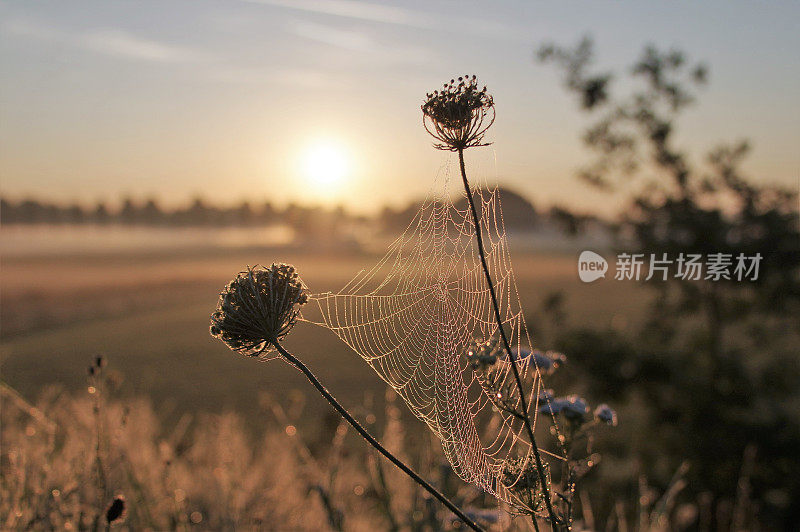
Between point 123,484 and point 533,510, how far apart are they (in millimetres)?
4487

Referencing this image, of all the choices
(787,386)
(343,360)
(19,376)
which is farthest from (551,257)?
(787,386)

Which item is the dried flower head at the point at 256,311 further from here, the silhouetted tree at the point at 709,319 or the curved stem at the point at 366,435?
the silhouetted tree at the point at 709,319

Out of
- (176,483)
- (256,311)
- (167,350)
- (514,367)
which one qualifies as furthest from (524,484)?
(167,350)

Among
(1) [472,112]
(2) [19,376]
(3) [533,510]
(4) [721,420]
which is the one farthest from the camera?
(2) [19,376]

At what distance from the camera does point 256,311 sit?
5.61 feet

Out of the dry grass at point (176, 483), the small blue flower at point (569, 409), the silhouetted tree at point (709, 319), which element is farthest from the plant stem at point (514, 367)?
the silhouetted tree at point (709, 319)

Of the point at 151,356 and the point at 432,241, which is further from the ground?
the point at 432,241

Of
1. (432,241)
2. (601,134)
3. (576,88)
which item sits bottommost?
(432,241)

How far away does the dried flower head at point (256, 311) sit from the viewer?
67.3 inches

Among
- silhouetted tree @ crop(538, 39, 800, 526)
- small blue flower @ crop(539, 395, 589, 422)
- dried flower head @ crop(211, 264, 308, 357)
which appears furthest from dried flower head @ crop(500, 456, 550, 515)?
silhouetted tree @ crop(538, 39, 800, 526)

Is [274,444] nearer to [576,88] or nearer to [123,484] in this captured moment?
[123,484]

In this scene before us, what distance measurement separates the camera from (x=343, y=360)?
33.8m

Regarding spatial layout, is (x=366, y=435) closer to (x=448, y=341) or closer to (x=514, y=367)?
(x=514, y=367)

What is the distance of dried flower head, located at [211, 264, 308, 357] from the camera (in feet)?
5.61
